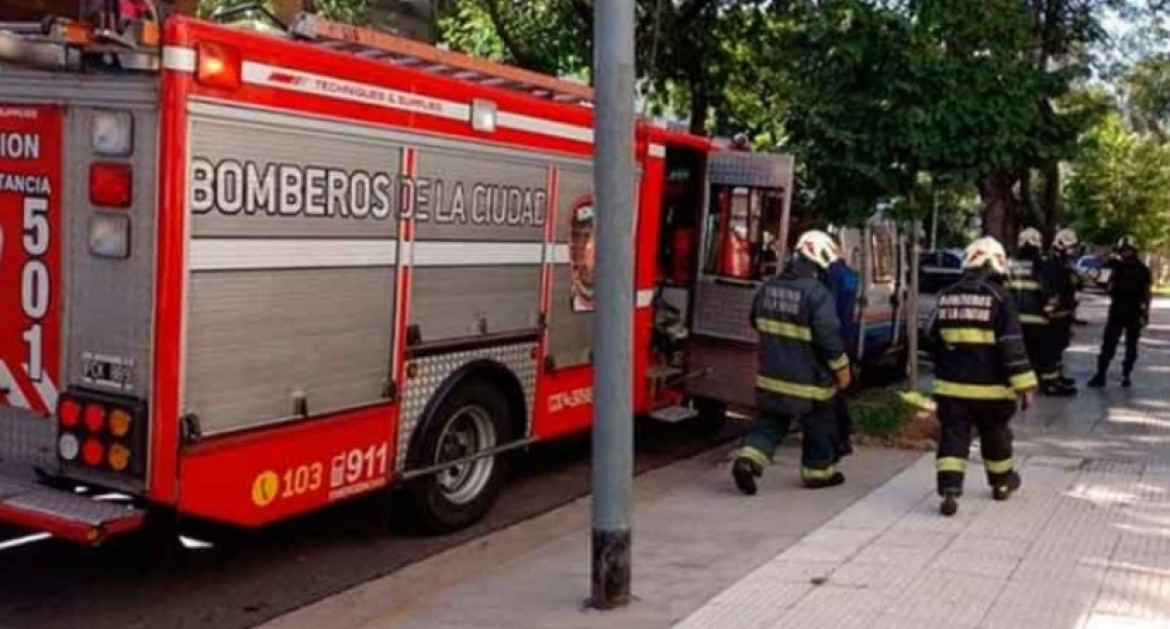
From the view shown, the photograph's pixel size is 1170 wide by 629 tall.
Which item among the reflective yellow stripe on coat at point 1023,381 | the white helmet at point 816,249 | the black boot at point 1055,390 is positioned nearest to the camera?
the reflective yellow stripe on coat at point 1023,381

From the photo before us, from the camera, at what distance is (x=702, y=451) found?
411 inches

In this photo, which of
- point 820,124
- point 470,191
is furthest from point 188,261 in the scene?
point 820,124

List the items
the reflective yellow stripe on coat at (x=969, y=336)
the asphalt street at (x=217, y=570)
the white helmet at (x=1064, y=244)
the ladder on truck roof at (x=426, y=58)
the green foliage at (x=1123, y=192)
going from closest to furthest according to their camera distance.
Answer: the asphalt street at (x=217, y=570), the ladder on truck roof at (x=426, y=58), the reflective yellow stripe on coat at (x=969, y=336), the white helmet at (x=1064, y=244), the green foliage at (x=1123, y=192)

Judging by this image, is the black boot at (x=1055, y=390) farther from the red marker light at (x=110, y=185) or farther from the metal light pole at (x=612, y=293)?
the red marker light at (x=110, y=185)

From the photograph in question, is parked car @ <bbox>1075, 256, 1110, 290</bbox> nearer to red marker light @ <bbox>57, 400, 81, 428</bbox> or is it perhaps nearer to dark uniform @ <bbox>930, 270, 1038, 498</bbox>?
dark uniform @ <bbox>930, 270, 1038, 498</bbox>

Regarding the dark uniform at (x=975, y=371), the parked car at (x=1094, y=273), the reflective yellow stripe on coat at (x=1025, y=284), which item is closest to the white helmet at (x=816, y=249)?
the dark uniform at (x=975, y=371)

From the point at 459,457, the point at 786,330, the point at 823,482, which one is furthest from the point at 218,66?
the point at 823,482

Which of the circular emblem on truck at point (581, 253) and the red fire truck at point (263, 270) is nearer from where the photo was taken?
the red fire truck at point (263, 270)

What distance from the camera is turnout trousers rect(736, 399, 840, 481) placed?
842 cm

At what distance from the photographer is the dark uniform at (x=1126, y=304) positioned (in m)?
14.4

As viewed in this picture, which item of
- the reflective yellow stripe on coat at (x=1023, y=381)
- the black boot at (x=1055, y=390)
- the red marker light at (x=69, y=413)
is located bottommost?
the black boot at (x=1055, y=390)

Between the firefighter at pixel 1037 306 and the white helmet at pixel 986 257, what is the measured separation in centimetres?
453

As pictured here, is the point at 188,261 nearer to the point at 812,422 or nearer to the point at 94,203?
the point at 94,203

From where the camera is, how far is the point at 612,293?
18.3ft
